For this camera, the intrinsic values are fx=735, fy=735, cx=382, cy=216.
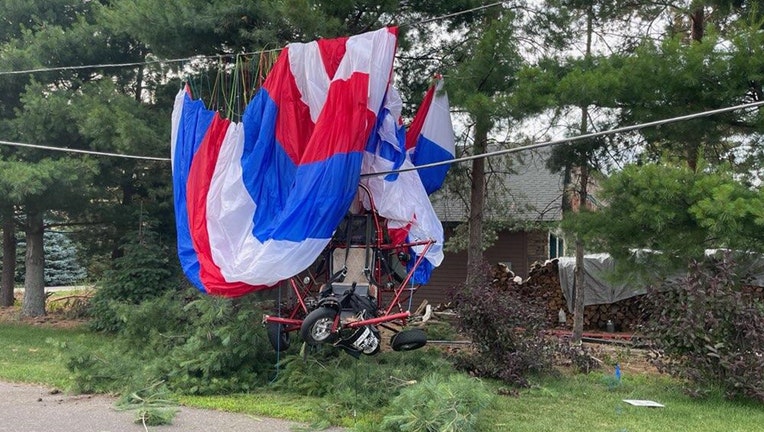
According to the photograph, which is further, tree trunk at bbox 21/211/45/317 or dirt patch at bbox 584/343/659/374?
tree trunk at bbox 21/211/45/317

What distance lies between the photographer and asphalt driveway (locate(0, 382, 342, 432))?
728 cm

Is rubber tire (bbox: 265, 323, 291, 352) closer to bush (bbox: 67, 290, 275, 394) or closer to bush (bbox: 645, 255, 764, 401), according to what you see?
bush (bbox: 67, 290, 275, 394)

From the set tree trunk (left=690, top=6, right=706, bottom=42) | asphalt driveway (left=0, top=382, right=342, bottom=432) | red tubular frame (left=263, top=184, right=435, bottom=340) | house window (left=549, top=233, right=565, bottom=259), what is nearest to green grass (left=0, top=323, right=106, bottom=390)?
asphalt driveway (left=0, top=382, right=342, bottom=432)

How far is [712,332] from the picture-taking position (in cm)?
866

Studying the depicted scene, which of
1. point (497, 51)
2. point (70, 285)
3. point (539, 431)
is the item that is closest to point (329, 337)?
point (539, 431)

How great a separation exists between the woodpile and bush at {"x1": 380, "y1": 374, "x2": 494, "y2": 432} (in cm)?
910

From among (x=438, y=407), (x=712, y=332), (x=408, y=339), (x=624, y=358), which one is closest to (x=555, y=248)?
(x=624, y=358)

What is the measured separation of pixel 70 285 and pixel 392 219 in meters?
26.2

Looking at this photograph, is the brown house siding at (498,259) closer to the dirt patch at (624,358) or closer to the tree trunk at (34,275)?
the dirt patch at (624,358)

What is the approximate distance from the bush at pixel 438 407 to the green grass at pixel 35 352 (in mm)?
4649

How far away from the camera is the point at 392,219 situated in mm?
8883

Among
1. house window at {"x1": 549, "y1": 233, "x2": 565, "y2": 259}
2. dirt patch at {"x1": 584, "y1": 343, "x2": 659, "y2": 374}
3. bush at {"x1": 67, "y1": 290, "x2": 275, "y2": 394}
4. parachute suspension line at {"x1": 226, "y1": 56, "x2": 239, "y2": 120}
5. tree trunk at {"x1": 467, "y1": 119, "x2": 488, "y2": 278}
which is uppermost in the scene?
parachute suspension line at {"x1": 226, "y1": 56, "x2": 239, "y2": 120}

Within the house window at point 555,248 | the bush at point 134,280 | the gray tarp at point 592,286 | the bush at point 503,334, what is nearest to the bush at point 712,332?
the bush at point 503,334

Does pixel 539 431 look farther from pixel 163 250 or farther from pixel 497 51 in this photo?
pixel 163 250
